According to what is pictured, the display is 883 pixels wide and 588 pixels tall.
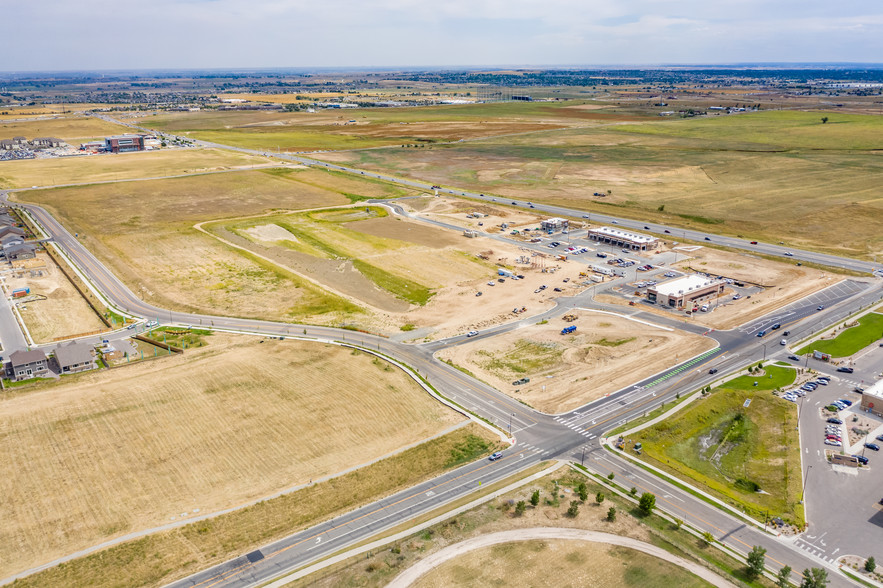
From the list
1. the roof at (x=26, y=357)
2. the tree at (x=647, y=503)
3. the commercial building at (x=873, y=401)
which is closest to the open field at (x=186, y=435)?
the roof at (x=26, y=357)

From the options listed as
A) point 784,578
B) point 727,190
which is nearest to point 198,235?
point 784,578

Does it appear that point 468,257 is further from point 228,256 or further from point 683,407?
point 683,407

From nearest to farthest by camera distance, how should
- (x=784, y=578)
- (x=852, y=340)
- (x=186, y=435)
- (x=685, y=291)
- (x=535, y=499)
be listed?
(x=784, y=578) → (x=535, y=499) → (x=186, y=435) → (x=852, y=340) → (x=685, y=291)

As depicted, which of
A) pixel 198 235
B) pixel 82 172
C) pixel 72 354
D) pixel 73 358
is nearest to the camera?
pixel 73 358

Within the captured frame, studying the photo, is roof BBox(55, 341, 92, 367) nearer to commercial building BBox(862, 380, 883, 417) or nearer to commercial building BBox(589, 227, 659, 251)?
commercial building BBox(862, 380, 883, 417)

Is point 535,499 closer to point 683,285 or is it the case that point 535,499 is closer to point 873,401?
point 873,401

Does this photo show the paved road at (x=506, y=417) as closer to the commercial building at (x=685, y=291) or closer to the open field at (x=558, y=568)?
the commercial building at (x=685, y=291)

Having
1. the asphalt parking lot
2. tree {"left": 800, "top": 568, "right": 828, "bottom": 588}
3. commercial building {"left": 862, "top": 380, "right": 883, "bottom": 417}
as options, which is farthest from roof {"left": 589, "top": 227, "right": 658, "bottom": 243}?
tree {"left": 800, "top": 568, "right": 828, "bottom": 588}

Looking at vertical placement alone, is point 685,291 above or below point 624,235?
below
